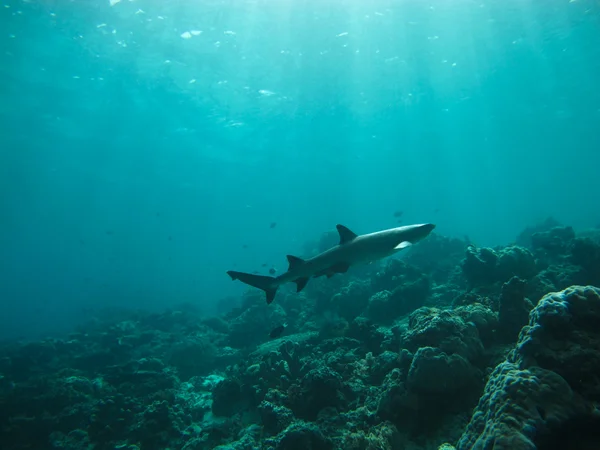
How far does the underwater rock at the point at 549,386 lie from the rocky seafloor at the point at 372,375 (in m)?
0.01

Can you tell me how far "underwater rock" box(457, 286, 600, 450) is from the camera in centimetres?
270

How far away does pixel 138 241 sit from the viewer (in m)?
147

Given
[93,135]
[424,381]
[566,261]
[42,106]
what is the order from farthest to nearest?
[93,135], [42,106], [566,261], [424,381]

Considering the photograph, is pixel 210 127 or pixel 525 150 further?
pixel 525 150

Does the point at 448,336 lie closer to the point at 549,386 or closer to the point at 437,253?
the point at 549,386

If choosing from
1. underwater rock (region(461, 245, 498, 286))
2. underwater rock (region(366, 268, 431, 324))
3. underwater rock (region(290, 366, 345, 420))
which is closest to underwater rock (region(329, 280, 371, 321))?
underwater rock (region(366, 268, 431, 324))

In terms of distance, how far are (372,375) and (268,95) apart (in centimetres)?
3596

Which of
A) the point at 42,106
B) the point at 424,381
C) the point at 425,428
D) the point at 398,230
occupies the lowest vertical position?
the point at 425,428

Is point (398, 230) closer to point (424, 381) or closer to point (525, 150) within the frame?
point (424, 381)

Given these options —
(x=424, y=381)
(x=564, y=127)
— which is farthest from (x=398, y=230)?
(x=564, y=127)

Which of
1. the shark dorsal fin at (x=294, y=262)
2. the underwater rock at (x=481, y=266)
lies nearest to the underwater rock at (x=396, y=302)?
the underwater rock at (x=481, y=266)

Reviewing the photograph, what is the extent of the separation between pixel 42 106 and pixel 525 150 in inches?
3847

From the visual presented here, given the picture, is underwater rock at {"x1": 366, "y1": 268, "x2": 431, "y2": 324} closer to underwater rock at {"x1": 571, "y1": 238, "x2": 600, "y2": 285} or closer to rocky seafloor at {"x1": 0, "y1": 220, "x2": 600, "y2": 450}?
rocky seafloor at {"x1": 0, "y1": 220, "x2": 600, "y2": 450}

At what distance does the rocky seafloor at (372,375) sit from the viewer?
3166 mm
